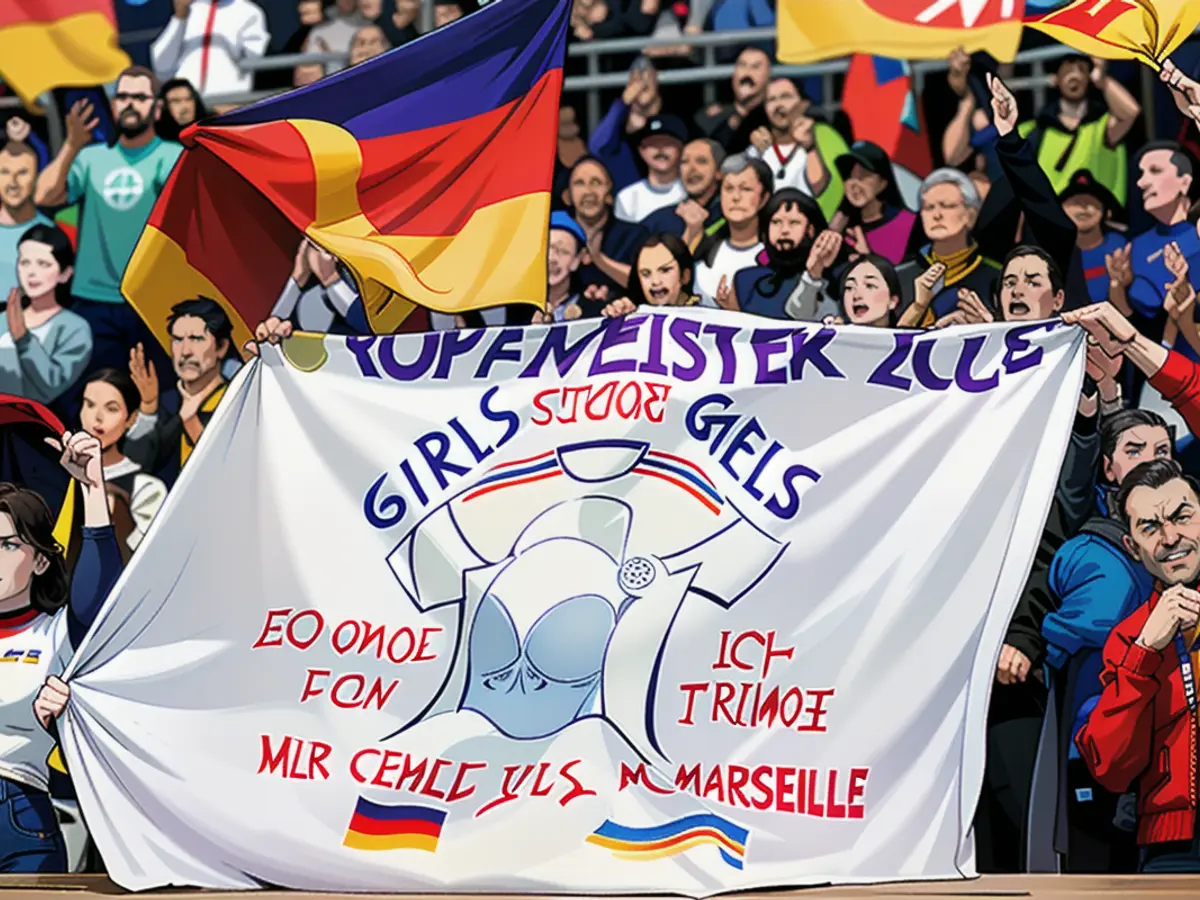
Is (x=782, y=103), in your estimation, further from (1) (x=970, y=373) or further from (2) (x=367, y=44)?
(1) (x=970, y=373)

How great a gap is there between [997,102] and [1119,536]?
173 centimetres

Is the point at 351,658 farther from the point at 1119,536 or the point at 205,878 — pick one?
the point at 1119,536

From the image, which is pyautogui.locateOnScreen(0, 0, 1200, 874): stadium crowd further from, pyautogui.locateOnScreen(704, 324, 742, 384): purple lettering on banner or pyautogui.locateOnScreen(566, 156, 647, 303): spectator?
pyautogui.locateOnScreen(704, 324, 742, 384): purple lettering on banner

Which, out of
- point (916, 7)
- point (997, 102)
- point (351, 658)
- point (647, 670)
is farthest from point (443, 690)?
point (916, 7)

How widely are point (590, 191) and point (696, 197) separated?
46 centimetres

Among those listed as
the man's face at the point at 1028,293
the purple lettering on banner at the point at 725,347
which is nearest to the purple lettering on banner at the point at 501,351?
the purple lettering on banner at the point at 725,347

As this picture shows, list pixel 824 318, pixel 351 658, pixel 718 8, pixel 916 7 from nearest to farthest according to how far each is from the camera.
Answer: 1. pixel 351 658
2. pixel 824 318
3. pixel 916 7
4. pixel 718 8

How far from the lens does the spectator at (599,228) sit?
6535mm

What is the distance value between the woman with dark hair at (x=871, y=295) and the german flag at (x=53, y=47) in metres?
3.74

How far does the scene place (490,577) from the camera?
507 centimetres

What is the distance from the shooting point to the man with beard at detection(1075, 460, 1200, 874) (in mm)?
4824

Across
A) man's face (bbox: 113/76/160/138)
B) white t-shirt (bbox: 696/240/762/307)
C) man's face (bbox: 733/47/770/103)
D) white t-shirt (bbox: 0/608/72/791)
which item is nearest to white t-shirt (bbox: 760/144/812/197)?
man's face (bbox: 733/47/770/103)

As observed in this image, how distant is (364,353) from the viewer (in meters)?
5.50

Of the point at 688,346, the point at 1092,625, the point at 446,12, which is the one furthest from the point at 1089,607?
the point at 446,12
